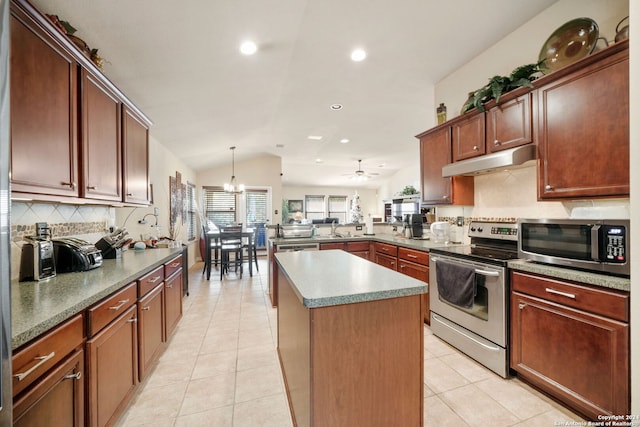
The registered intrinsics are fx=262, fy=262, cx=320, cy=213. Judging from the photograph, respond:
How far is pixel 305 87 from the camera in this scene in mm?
3328

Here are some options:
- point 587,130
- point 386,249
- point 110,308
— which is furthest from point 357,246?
point 110,308

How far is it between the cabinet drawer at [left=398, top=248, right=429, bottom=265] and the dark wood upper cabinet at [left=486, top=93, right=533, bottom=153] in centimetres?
115

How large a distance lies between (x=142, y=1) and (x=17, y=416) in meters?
2.10

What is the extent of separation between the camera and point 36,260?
1417 millimetres

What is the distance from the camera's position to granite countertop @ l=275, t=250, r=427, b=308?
43.0 inches

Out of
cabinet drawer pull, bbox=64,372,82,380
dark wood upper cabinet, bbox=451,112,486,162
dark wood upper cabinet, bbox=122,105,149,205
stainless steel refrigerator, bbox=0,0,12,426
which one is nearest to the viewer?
stainless steel refrigerator, bbox=0,0,12,426

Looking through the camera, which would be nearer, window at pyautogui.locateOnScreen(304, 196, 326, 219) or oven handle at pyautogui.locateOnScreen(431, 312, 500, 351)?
oven handle at pyautogui.locateOnScreen(431, 312, 500, 351)

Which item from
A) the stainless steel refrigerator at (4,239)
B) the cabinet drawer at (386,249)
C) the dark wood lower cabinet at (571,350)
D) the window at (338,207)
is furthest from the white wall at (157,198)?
the window at (338,207)

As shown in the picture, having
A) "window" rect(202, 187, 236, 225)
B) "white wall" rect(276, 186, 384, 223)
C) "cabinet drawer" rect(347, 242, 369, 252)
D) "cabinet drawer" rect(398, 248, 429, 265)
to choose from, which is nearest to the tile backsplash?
"cabinet drawer" rect(347, 242, 369, 252)

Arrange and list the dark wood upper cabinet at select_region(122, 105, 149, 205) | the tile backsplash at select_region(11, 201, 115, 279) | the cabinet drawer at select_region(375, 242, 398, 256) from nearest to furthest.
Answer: the tile backsplash at select_region(11, 201, 115, 279) → the dark wood upper cabinet at select_region(122, 105, 149, 205) → the cabinet drawer at select_region(375, 242, 398, 256)

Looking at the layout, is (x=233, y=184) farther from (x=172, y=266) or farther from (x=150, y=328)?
(x=150, y=328)

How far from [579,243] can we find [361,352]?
1.50 meters

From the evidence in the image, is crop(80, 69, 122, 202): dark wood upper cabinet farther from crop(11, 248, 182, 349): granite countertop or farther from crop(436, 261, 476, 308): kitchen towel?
crop(436, 261, 476, 308): kitchen towel

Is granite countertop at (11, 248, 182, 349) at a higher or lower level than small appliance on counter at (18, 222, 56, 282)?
lower
